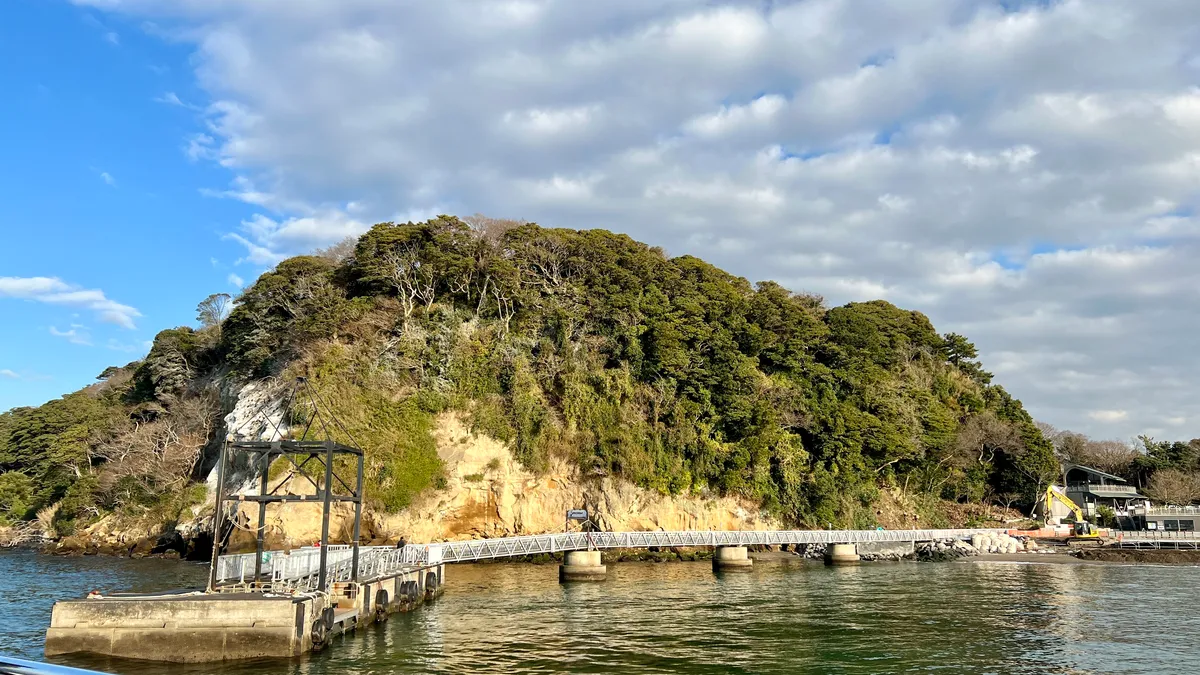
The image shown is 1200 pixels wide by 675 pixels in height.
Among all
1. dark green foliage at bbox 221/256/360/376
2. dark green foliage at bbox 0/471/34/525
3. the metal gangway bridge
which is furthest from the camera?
dark green foliage at bbox 0/471/34/525

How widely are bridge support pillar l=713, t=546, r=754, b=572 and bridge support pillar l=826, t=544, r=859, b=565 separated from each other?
22.2ft

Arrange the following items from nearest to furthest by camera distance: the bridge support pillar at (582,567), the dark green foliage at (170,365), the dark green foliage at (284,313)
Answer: the bridge support pillar at (582,567) < the dark green foliage at (284,313) < the dark green foliage at (170,365)

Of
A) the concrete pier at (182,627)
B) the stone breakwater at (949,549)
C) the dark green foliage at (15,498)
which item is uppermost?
the dark green foliage at (15,498)

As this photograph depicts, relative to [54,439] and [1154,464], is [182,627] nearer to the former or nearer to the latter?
[54,439]

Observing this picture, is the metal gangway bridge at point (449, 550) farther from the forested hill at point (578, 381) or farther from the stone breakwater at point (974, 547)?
the forested hill at point (578, 381)

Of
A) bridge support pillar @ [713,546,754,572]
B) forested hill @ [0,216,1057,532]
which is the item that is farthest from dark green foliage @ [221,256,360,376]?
bridge support pillar @ [713,546,754,572]

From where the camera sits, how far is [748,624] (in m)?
24.5

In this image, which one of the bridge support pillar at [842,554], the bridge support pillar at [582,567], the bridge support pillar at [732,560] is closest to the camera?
the bridge support pillar at [582,567]

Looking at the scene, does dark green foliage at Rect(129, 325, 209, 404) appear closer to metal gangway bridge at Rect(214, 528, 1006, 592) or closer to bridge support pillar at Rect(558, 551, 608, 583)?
metal gangway bridge at Rect(214, 528, 1006, 592)

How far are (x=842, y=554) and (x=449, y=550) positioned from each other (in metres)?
25.5

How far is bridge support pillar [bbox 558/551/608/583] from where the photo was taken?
37.3m

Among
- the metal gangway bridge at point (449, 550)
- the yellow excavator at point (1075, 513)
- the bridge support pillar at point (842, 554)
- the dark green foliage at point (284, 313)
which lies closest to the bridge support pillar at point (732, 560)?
the metal gangway bridge at point (449, 550)

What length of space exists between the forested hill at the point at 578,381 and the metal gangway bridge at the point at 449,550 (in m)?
6.44

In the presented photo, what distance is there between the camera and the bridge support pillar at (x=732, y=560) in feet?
140
